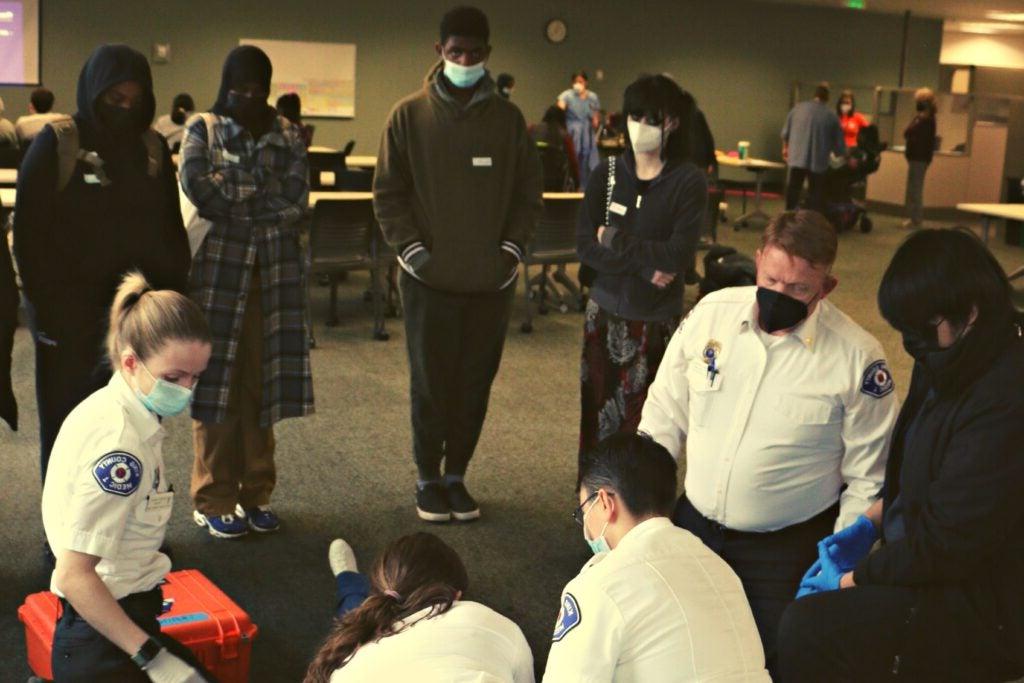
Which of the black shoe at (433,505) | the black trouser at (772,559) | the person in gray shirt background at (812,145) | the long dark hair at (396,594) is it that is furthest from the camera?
the person in gray shirt background at (812,145)

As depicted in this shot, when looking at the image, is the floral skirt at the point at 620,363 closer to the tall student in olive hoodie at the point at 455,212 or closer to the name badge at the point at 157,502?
the tall student in olive hoodie at the point at 455,212

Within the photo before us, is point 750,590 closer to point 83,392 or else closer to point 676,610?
point 676,610

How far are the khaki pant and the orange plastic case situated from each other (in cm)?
94

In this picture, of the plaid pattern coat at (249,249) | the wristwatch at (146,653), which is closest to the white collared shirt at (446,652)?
the wristwatch at (146,653)

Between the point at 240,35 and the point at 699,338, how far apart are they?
1349 cm

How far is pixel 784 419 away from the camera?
2.70m

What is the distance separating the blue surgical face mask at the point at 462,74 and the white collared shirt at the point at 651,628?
2.36 metres

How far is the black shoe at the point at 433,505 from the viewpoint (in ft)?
13.6

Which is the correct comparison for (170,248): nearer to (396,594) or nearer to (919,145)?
(396,594)

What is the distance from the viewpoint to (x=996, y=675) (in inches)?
88.5

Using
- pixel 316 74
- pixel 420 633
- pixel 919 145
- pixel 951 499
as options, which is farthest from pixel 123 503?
pixel 316 74

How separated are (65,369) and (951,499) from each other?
248 centimetres

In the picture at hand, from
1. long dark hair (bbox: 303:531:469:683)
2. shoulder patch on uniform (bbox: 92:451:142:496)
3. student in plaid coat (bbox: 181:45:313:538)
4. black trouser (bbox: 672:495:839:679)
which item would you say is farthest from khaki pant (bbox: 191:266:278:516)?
long dark hair (bbox: 303:531:469:683)

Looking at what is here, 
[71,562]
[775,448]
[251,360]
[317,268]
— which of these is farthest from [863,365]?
[317,268]
